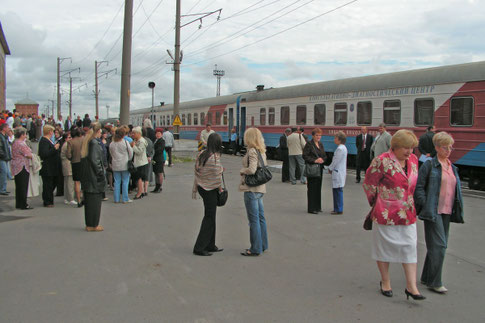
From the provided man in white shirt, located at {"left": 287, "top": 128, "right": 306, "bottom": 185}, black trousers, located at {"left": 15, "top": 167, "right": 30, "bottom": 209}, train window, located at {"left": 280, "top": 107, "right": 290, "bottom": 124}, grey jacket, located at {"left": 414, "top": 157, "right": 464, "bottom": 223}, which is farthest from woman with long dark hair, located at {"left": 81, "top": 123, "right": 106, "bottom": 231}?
train window, located at {"left": 280, "top": 107, "right": 290, "bottom": 124}

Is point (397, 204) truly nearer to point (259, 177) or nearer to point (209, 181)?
point (259, 177)

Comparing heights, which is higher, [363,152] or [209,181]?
[363,152]

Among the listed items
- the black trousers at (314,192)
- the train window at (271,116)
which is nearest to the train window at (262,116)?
the train window at (271,116)

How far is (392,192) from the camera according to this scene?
15.4 ft

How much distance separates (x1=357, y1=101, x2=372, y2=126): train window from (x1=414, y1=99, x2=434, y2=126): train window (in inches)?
84.3

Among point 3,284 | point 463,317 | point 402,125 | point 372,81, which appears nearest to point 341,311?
point 463,317

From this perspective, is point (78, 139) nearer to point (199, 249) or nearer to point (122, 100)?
point (199, 249)

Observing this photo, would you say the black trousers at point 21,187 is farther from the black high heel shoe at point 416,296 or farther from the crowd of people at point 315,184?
the black high heel shoe at point 416,296

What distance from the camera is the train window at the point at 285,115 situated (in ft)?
72.9

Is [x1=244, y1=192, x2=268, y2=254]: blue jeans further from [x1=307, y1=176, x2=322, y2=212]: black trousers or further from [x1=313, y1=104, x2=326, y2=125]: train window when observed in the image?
[x1=313, y1=104, x2=326, y2=125]: train window

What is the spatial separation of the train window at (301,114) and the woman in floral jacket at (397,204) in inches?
638

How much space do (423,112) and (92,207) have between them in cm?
1137

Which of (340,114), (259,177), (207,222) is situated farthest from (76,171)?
(340,114)

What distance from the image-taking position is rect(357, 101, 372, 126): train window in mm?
17194
